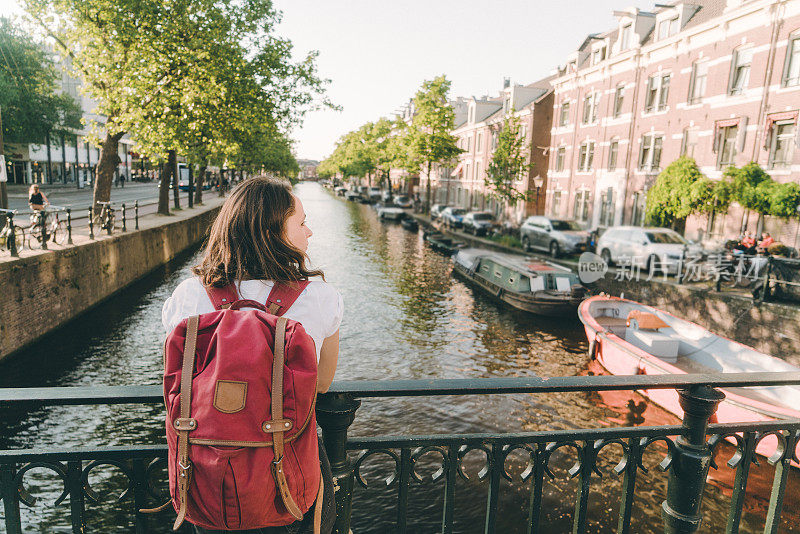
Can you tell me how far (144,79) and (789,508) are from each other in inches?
849

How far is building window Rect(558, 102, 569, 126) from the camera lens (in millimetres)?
35875

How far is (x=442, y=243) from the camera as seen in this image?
32.4m

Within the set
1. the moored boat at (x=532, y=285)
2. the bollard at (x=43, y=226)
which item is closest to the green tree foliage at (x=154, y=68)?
the bollard at (x=43, y=226)

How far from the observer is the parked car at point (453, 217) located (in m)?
39.4

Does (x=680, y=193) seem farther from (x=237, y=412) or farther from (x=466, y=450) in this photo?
(x=237, y=412)

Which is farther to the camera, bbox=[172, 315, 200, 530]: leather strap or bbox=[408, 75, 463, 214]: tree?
bbox=[408, 75, 463, 214]: tree

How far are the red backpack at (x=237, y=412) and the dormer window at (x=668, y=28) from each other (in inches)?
1200

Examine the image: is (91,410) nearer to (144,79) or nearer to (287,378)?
(287,378)

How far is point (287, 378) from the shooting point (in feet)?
5.06

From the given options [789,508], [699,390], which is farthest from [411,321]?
[699,390]

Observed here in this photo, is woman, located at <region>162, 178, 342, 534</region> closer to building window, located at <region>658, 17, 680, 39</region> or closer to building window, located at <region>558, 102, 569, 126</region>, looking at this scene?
building window, located at <region>658, 17, 680, 39</region>

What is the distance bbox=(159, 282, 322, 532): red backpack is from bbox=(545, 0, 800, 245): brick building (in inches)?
874

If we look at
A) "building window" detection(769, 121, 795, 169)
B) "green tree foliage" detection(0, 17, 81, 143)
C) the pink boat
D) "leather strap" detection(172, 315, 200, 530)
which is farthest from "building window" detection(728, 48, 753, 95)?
"green tree foliage" detection(0, 17, 81, 143)

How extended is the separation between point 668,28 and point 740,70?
6191 millimetres
